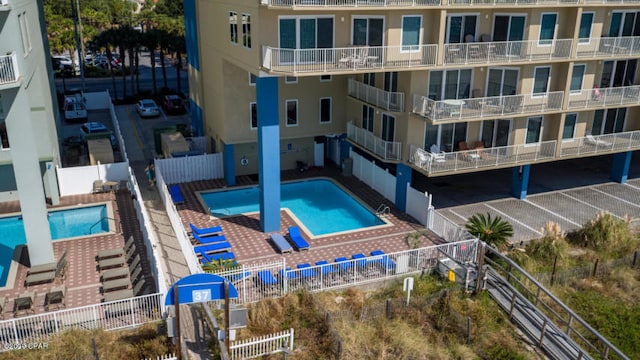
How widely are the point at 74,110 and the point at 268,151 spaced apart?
25.0 metres

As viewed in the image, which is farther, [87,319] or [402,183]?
[402,183]

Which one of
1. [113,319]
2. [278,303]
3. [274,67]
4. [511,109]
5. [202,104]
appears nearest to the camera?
[113,319]

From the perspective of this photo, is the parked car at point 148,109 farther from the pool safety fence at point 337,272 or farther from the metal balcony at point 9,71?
the pool safety fence at point 337,272

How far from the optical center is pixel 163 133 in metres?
34.8

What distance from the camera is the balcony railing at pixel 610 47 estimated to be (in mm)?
26859

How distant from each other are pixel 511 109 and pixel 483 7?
5115 mm

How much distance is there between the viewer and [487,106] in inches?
1007

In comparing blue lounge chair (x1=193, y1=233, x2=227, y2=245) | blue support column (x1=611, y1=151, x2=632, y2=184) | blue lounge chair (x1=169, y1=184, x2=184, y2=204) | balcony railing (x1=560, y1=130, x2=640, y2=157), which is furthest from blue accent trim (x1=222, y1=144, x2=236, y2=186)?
blue support column (x1=611, y1=151, x2=632, y2=184)

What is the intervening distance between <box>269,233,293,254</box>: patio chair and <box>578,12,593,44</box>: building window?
688 inches

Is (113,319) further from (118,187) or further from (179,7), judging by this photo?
(179,7)

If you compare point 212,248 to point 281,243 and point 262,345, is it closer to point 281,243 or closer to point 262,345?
point 281,243

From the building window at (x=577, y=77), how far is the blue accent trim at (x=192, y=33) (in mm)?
21065

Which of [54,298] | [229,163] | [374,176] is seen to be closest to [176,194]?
[229,163]

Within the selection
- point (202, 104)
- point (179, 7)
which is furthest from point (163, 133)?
point (179, 7)
